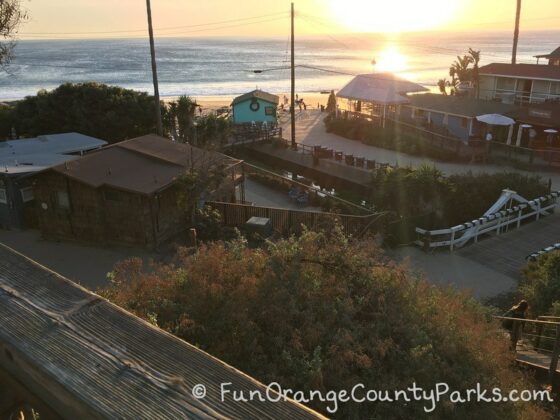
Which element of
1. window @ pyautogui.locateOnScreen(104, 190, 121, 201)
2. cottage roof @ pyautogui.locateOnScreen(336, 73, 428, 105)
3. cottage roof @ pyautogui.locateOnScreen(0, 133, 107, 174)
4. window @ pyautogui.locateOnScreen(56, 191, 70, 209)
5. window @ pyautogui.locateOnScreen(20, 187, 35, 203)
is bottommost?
window @ pyautogui.locateOnScreen(20, 187, 35, 203)

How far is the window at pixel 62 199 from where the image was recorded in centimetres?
1469

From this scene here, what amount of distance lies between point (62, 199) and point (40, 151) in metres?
6.84

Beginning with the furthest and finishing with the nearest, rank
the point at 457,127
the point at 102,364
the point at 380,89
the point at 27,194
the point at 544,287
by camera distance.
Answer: the point at 380,89
the point at 457,127
the point at 27,194
the point at 544,287
the point at 102,364

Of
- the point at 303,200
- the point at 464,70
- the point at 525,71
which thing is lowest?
the point at 303,200

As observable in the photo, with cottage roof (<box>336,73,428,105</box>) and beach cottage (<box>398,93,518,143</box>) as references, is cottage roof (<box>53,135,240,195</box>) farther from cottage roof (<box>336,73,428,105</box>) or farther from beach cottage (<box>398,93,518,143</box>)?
cottage roof (<box>336,73,428,105</box>)

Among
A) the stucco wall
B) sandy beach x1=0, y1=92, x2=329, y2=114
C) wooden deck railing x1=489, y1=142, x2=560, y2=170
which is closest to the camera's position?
wooden deck railing x1=489, y1=142, x2=560, y2=170

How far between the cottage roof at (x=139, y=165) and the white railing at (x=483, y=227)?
716cm

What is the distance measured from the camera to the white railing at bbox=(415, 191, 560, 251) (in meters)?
14.3

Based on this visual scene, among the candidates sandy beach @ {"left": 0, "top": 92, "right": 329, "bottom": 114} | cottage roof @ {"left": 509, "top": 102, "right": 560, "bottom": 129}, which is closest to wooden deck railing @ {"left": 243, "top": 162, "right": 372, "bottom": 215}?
cottage roof @ {"left": 509, "top": 102, "right": 560, "bottom": 129}

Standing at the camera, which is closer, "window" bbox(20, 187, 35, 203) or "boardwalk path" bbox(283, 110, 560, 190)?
"window" bbox(20, 187, 35, 203)

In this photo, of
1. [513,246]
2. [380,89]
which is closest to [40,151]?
[513,246]

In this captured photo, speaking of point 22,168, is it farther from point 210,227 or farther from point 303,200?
point 303,200

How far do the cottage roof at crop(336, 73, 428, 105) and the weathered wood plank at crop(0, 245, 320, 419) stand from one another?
35.3 m

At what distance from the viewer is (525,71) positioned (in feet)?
110
